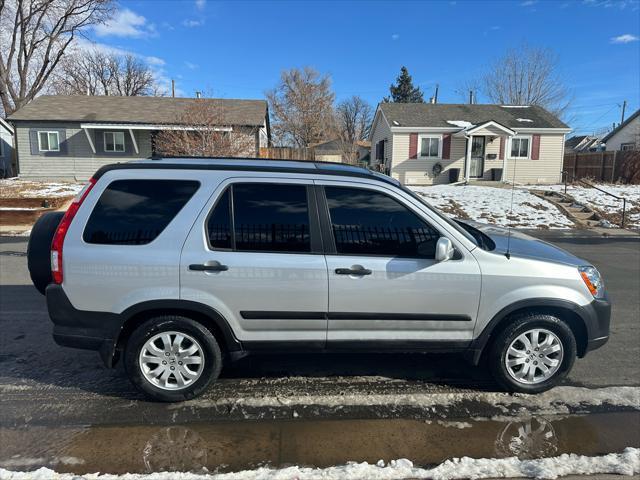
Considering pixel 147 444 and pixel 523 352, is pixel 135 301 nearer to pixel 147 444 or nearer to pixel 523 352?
pixel 147 444

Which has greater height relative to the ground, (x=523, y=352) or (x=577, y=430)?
(x=523, y=352)

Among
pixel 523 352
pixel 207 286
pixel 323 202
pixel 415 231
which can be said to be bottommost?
pixel 523 352

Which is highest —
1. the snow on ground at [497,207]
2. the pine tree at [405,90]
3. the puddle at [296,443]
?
the pine tree at [405,90]

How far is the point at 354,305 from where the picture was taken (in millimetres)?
3256

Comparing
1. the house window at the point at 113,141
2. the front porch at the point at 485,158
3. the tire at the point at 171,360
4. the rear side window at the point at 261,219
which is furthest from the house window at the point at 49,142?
the rear side window at the point at 261,219

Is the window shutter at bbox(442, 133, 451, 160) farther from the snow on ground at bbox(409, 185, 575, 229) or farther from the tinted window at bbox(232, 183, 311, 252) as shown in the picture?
the tinted window at bbox(232, 183, 311, 252)

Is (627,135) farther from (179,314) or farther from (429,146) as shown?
(179,314)

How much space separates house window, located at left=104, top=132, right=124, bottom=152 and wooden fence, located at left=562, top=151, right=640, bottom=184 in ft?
86.2

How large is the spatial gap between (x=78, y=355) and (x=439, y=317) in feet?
11.3

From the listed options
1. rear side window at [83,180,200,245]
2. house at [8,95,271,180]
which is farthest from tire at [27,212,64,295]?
house at [8,95,271,180]

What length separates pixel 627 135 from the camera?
115 feet

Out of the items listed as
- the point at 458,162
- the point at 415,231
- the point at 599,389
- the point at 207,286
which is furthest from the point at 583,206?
the point at 207,286

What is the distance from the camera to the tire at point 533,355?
3.40 metres

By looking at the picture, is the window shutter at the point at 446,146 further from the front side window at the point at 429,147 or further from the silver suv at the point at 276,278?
the silver suv at the point at 276,278
